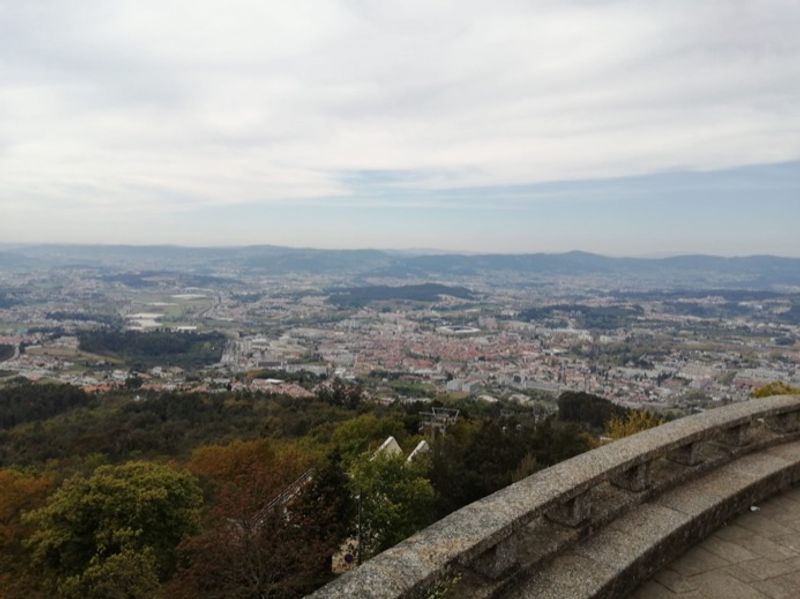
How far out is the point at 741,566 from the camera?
114 inches

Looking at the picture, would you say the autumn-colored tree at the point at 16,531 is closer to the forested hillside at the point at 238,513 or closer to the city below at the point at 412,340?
the forested hillside at the point at 238,513

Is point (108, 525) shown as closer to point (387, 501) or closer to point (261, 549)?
point (387, 501)

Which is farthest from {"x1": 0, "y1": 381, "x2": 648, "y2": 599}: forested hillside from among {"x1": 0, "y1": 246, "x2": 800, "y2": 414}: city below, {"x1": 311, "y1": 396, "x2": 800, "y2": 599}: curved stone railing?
{"x1": 0, "y1": 246, "x2": 800, "y2": 414}: city below

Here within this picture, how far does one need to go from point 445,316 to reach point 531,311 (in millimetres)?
21924

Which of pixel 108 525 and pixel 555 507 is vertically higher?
pixel 555 507

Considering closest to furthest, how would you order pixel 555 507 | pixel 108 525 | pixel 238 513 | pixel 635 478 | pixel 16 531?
1. pixel 555 507
2. pixel 635 478
3. pixel 238 513
4. pixel 108 525
5. pixel 16 531

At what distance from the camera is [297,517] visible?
23.9 ft

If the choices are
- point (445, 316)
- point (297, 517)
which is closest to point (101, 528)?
point (297, 517)

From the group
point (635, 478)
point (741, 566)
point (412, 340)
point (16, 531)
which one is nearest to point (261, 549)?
point (635, 478)

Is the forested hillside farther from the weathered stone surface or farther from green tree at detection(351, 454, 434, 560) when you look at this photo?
the weathered stone surface

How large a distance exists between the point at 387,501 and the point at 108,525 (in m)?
6.10

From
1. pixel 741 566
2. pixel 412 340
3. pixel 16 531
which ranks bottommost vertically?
pixel 412 340

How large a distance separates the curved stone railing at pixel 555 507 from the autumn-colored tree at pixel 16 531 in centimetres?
1230

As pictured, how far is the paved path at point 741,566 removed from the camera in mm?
2664
